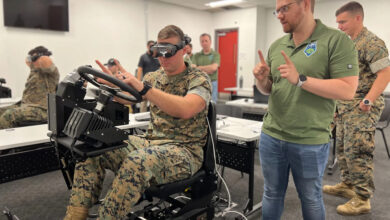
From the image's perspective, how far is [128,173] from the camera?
4.10ft

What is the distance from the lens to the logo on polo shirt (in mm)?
1267

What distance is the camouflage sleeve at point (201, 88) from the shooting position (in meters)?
1.47

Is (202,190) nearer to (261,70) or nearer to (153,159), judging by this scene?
(153,159)

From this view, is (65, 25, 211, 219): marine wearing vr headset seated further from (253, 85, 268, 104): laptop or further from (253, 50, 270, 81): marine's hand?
(253, 85, 268, 104): laptop

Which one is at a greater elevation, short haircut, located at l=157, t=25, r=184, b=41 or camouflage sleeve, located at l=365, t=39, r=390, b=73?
short haircut, located at l=157, t=25, r=184, b=41

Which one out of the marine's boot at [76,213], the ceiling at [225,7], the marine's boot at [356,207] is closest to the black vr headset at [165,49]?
the marine's boot at [76,213]

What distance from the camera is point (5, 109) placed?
A: 3.01m

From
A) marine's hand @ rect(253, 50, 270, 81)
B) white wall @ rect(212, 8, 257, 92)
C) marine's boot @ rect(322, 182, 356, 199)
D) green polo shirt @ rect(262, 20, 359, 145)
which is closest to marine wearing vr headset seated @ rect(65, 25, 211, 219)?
marine's hand @ rect(253, 50, 270, 81)

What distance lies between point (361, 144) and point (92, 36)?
5.57 m

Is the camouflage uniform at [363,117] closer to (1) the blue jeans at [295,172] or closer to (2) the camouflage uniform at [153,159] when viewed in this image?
(1) the blue jeans at [295,172]

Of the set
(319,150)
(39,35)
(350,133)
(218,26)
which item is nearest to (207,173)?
(319,150)


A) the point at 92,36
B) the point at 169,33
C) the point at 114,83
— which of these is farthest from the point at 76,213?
the point at 92,36

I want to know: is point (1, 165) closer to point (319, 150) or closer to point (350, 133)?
point (319, 150)

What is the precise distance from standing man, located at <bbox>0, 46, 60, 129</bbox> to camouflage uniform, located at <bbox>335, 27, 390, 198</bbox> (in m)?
2.77
